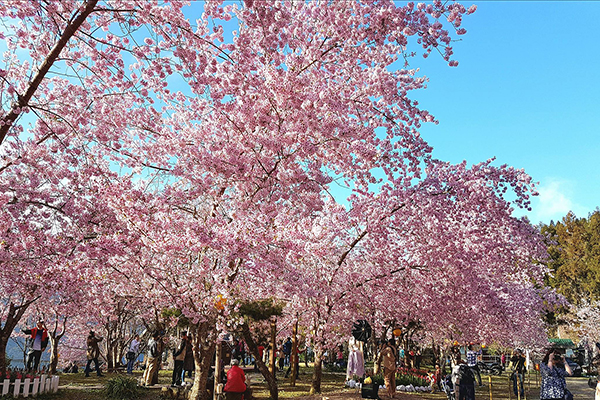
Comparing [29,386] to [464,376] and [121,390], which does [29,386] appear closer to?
[121,390]

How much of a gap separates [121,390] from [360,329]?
8126 millimetres

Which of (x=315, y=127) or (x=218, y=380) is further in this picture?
(x=218, y=380)

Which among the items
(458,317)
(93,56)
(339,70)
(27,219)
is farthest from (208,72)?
(458,317)

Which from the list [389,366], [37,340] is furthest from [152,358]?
[389,366]

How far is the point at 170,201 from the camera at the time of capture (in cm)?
898

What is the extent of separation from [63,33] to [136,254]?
14.7 feet

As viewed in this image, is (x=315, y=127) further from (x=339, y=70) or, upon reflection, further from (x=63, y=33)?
(x=63, y=33)

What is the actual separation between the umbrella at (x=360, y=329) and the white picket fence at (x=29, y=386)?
9.46 meters

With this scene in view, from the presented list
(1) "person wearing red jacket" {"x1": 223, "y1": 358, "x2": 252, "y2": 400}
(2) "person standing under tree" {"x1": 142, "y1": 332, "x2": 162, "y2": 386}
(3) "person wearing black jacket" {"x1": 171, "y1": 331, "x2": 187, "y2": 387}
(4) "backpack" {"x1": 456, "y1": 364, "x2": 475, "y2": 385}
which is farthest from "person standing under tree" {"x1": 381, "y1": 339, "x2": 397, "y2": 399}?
(2) "person standing under tree" {"x1": 142, "y1": 332, "x2": 162, "y2": 386}

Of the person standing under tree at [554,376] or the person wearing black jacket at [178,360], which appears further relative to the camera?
the person wearing black jacket at [178,360]

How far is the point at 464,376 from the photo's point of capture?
11.4 metres

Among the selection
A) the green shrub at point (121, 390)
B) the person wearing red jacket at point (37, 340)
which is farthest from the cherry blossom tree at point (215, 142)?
the person wearing red jacket at point (37, 340)

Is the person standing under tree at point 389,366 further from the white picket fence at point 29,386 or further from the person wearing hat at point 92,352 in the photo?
the person wearing hat at point 92,352

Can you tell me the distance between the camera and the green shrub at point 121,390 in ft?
38.3
